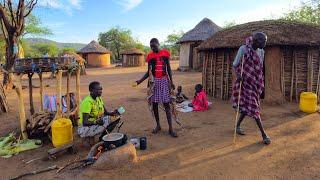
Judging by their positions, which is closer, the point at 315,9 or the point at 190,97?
the point at 190,97

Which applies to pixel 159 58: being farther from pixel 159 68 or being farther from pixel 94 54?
pixel 94 54

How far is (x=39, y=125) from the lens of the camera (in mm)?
5352

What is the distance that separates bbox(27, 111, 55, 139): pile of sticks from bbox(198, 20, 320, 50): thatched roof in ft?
17.5

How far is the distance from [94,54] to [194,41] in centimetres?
1435

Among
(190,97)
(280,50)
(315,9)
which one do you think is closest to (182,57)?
(315,9)

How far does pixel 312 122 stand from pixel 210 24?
15.6 m

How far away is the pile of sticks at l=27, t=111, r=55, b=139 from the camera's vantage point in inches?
210

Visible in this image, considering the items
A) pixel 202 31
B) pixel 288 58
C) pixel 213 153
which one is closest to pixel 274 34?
pixel 288 58

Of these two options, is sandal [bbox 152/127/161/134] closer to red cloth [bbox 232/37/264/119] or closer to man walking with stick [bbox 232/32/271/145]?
man walking with stick [bbox 232/32/271/145]

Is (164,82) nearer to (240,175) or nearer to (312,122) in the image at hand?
(240,175)

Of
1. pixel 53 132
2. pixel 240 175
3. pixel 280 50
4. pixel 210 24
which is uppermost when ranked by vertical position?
pixel 210 24

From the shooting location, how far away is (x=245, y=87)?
5.18 m

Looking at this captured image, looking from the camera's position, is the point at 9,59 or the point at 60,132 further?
the point at 9,59

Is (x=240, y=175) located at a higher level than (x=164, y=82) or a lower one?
lower
